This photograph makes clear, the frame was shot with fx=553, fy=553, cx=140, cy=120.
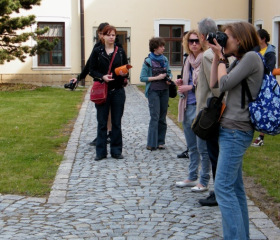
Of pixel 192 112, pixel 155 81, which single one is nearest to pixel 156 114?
pixel 155 81

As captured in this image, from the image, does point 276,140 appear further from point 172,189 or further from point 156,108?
point 172,189

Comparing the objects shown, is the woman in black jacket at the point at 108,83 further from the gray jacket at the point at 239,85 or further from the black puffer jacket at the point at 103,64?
the gray jacket at the point at 239,85

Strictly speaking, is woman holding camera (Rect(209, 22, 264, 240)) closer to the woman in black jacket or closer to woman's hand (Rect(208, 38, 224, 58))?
woman's hand (Rect(208, 38, 224, 58))

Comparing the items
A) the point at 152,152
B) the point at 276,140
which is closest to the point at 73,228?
the point at 152,152

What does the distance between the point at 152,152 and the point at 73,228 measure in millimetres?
3844

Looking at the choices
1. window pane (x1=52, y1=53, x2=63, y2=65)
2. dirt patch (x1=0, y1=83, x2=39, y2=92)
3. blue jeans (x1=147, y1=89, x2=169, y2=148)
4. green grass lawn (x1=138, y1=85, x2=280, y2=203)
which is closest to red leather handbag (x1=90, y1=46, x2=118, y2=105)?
blue jeans (x1=147, y1=89, x2=169, y2=148)

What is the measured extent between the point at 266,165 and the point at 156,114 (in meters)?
1.95

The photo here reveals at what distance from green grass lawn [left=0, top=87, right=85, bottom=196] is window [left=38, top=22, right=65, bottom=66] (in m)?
4.81

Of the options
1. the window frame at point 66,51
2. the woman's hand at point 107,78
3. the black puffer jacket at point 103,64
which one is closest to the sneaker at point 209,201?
the woman's hand at point 107,78

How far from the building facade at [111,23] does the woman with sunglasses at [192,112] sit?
16485 millimetres

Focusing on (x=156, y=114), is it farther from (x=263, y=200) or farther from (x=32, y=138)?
(x=263, y=200)

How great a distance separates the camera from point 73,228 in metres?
4.85

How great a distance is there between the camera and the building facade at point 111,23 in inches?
891

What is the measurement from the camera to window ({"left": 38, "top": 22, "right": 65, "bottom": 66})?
75.1ft
